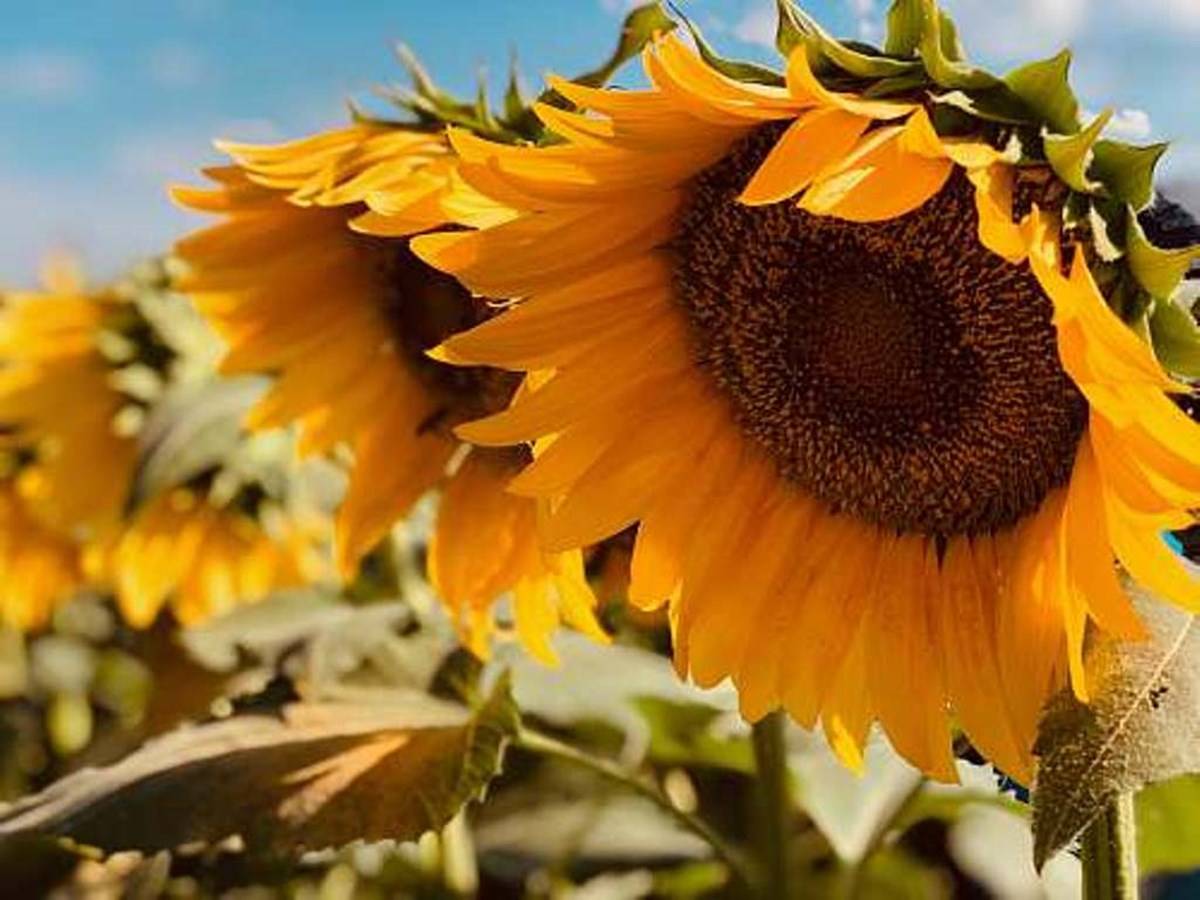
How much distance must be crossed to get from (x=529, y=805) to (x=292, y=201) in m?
0.81

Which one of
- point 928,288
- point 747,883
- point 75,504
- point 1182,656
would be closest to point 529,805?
point 747,883

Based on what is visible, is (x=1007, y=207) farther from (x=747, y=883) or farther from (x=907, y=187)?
(x=747, y=883)

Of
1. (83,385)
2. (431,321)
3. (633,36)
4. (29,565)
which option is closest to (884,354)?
(633,36)

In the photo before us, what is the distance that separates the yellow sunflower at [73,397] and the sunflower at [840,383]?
4.39 ft

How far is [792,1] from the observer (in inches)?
41.7

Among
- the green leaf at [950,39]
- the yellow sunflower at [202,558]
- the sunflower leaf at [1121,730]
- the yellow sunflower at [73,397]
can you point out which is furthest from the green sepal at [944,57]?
the yellow sunflower at [73,397]

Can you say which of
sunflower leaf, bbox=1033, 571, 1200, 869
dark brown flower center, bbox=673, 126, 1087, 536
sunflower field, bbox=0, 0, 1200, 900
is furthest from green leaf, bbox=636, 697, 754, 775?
sunflower leaf, bbox=1033, 571, 1200, 869

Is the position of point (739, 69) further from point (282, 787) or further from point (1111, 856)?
point (282, 787)

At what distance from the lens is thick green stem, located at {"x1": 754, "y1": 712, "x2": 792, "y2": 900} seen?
1503 millimetres

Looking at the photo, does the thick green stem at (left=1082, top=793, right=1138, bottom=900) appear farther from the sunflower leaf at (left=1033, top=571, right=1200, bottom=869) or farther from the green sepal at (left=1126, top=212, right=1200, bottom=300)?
the green sepal at (left=1126, top=212, right=1200, bottom=300)

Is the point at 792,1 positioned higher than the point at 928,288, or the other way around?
the point at 792,1

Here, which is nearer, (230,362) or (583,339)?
(583,339)

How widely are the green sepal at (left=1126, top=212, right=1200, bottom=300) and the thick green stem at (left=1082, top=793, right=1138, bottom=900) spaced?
0.24 metres

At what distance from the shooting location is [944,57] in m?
1.05
